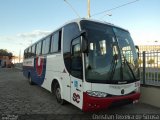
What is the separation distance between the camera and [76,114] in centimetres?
684

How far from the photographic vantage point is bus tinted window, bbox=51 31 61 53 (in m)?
8.24

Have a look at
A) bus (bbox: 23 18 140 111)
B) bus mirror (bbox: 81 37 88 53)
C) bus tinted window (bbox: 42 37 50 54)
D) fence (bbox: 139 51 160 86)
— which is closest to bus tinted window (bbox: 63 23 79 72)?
bus (bbox: 23 18 140 111)

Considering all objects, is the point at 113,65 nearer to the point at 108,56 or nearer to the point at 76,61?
the point at 108,56

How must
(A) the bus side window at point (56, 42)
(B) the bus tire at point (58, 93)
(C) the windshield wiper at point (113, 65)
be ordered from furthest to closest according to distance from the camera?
(A) the bus side window at point (56, 42), (B) the bus tire at point (58, 93), (C) the windshield wiper at point (113, 65)

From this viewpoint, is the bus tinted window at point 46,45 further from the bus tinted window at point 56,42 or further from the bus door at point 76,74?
the bus door at point 76,74

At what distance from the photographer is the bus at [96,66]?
232 inches

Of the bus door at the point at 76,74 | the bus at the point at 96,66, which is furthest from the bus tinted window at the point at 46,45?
the bus door at the point at 76,74

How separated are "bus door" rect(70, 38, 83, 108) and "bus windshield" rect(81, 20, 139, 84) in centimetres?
34

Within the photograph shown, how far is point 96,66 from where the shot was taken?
233 inches

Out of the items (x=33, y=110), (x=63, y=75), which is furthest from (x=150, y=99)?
(x=33, y=110)

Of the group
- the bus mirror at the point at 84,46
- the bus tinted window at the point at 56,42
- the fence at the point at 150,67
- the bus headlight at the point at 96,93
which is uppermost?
the bus tinted window at the point at 56,42

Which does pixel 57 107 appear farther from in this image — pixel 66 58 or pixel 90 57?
pixel 90 57

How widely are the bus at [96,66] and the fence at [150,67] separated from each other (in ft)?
5.44

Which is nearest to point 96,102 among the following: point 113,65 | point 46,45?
point 113,65
